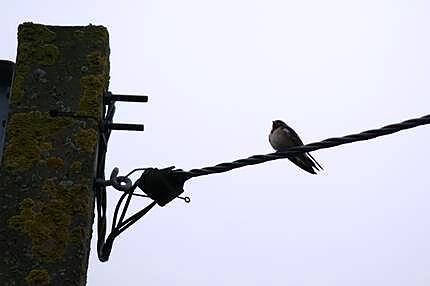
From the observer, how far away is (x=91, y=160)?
2.28 m

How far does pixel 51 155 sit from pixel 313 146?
3.37 feet

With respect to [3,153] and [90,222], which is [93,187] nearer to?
[90,222]

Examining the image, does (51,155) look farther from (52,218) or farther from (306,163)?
(306,163)

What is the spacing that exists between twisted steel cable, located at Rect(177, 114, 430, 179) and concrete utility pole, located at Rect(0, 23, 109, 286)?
0.49 m

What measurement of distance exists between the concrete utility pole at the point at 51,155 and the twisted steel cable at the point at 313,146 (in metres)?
0.49

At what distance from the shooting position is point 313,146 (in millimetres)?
2322

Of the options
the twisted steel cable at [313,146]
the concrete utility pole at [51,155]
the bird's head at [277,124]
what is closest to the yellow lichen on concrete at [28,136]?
the concrete utility pole at [51,155]

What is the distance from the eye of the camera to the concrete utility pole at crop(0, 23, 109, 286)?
2121 mm

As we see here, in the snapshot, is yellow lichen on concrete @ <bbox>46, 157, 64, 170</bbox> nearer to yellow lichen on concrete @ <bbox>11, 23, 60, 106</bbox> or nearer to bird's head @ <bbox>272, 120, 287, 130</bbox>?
yellow lichen on concrete @ <bbox>11, 23, 60, 106</bbox>

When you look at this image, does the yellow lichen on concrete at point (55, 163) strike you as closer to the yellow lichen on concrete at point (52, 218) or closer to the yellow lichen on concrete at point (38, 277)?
the yellow lichen on concrete at point (52, 218)

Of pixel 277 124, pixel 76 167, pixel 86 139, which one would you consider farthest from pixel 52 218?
pixel 277 124

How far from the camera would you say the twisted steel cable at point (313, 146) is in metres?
2.11

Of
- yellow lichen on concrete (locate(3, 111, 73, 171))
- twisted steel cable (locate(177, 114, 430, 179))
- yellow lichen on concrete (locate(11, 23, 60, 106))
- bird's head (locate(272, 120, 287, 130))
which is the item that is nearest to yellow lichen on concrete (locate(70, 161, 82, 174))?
yellow lichen on concrete (locate(3, 111, 73, 171))

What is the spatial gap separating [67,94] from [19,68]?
0.24 metres
